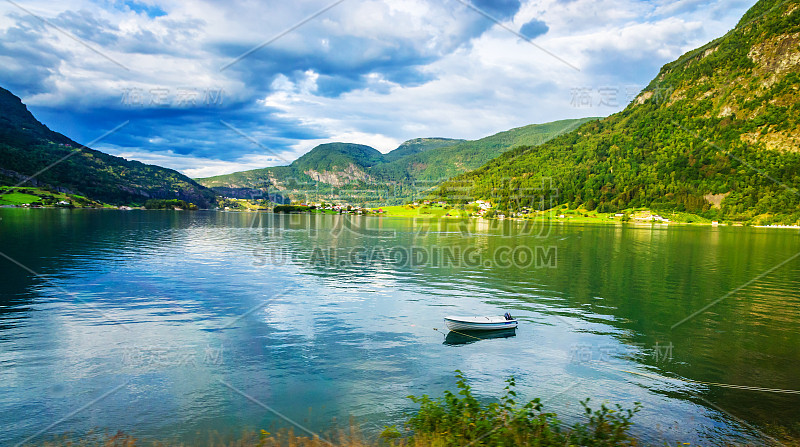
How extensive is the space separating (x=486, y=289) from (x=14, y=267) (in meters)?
56.2

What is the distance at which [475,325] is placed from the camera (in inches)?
1125

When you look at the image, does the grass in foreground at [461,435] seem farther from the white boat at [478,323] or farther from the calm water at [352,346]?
the white boat at [478,323]

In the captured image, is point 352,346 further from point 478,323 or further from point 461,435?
point 461,435

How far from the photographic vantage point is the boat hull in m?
28.5

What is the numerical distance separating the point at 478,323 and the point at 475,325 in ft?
0.99

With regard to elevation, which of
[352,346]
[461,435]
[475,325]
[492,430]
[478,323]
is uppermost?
[492,430]

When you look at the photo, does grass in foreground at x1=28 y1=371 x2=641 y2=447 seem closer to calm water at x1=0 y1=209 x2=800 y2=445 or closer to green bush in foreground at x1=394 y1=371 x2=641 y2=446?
green bush in foreground at x1=394 y1=371 x2=641 y2=446

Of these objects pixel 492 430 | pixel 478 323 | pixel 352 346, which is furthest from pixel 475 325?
pixel 492 430

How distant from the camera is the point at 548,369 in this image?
2294 centimetres

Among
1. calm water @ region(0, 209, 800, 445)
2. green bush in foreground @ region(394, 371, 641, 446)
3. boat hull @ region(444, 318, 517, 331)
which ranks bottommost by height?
calm water @ region(0, 209, 800, 445)

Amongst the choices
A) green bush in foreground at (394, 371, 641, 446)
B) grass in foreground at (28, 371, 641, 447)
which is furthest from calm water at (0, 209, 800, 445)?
green bush in foreground at (394, 371, 641, 446)

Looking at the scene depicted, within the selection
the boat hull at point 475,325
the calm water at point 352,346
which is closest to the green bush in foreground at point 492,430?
the calm water at point 352,346

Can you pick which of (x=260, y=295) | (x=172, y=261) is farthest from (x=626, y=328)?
(x=172, y=261)

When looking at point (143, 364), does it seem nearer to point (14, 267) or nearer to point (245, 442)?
point (245, 442)
